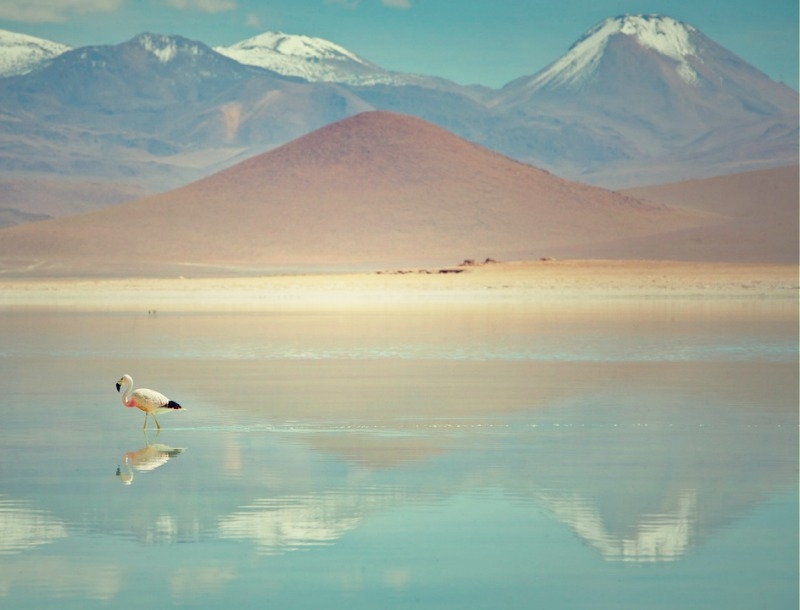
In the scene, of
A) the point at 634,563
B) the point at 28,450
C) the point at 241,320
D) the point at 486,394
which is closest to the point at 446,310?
the point at 241,320

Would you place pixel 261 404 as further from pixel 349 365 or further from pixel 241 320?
pixel 241 320

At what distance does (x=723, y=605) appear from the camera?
20.7ft

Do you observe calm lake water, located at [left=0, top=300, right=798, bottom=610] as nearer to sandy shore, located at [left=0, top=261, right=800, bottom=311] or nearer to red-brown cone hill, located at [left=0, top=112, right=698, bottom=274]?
sandy shore, located at [left=0, top=261, right=800, bottom=311]

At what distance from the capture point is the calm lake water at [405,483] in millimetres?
6645

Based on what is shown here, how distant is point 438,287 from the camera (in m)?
43.8

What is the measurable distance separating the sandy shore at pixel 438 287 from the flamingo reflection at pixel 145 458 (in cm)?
2217

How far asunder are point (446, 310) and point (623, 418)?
19382 mm

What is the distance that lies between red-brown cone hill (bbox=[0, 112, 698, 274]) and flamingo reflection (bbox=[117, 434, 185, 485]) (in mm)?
58316

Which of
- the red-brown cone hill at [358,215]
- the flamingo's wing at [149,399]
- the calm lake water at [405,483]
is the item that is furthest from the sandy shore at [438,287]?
the flamingo's wing at [149,399]

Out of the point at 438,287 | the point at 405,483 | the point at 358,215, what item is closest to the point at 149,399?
the point at 405,483

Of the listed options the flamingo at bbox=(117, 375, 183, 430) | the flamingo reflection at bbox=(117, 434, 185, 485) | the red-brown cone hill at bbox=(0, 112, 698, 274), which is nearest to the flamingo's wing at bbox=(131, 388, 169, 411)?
the flamingo at bbox=(117, 375, 183, 430)

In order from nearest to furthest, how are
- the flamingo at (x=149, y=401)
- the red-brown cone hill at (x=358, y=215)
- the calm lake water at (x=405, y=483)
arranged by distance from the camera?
the calm lake water at (x=405, y=483)
the flamingo at (x=149, y=401)
the red-brown cone hill at (x=358, y=215)

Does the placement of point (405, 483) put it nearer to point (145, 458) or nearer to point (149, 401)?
point (145, 458)

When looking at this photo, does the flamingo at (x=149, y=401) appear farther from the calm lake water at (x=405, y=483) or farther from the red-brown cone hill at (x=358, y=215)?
the red-brown cone hill at (x=358, y=215)
